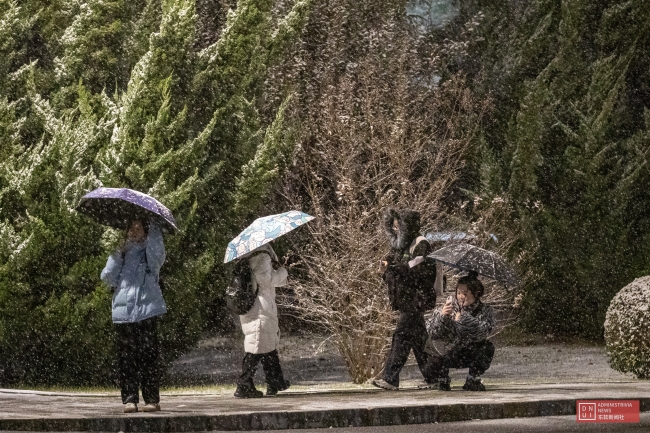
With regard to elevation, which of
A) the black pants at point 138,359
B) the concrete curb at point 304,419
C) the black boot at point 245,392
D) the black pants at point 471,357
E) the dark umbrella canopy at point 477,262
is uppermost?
the dark umbrella canopy at point 477,262

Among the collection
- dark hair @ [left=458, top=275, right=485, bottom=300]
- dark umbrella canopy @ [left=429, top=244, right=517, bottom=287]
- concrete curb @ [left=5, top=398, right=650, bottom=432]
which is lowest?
concrete curb @ [left=5, top=398, right=650, bottom=432]

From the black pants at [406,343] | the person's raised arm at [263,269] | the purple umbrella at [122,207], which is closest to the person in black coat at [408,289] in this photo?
the black pants at [406,343]

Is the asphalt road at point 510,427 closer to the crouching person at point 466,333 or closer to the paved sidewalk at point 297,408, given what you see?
the paved sidewalk at point 297,408

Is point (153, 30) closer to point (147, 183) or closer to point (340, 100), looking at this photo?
point (340, 100)

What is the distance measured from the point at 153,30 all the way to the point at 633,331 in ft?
29.7

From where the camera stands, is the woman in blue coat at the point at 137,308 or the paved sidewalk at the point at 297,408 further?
the woman in blue coat at the point at 137,308

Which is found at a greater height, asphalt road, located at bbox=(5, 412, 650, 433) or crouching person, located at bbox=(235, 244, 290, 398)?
crouching person, located at bbox=(235, 244, 290, 398)

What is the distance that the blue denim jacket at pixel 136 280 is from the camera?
34.2 feet

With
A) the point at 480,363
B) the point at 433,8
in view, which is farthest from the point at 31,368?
the point at 433,8

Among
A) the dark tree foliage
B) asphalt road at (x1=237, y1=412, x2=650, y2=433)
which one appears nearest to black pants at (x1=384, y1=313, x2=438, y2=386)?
asphalt road at (x1=237, y1=412, x2=650, y2=433)

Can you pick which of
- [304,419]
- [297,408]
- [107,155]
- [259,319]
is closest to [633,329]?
[259,319]

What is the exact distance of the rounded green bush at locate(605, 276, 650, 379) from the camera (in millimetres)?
15031

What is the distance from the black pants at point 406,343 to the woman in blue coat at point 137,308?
2.81m

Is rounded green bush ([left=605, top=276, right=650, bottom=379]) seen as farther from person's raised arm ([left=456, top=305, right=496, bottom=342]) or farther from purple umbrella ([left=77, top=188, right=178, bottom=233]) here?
purple umbrella ([left=77, top=188, right=178, bottom=233])
